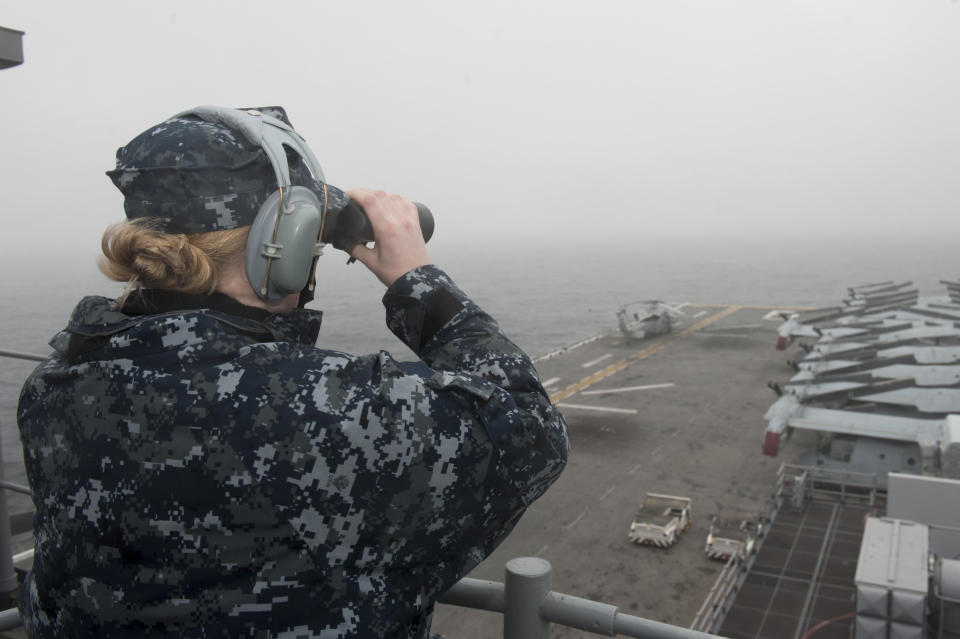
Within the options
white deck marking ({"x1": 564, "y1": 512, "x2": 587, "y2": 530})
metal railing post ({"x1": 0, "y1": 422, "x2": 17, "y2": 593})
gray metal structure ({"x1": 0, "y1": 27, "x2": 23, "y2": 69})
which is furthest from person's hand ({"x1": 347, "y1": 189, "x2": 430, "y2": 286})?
white deck marking ({"x1": 564, "y1": 512, "x2": 587, "y2": 530})

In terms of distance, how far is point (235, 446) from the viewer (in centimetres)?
162

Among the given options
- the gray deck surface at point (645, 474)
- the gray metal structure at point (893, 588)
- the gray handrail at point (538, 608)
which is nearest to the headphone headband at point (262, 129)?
the gray handrail at point (538, 608)

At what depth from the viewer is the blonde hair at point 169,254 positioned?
6.01 ft

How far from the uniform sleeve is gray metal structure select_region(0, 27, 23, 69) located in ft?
13.1

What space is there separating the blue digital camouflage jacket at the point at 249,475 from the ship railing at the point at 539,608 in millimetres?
645

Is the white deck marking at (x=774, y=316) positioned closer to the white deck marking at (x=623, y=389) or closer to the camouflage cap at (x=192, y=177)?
the white deck marking at (x=623, y=389)

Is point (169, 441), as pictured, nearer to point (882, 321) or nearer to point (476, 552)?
point (476, 552)

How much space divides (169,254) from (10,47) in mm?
3916

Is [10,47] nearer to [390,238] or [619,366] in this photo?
[390,238]

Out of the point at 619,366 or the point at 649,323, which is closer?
the point at 619,366

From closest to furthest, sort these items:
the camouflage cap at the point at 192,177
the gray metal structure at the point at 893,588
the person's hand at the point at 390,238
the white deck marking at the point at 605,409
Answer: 1. the camouflage cap at the point at 192,177
2. the person's hand at the point at 390,238
3. the gray metal structure at the point at 893,588
4. the white deck marking at the point at 605,409

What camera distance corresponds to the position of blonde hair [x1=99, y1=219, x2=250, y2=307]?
6.01 feet

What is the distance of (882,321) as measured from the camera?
37.5 m

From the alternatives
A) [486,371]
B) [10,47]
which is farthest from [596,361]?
[486,371]
